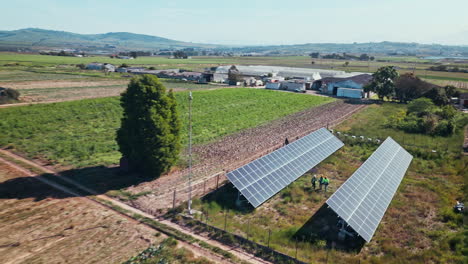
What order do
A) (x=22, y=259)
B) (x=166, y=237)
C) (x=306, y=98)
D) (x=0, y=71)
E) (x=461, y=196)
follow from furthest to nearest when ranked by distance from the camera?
(x=0, y=71)
(x=306, y=98)
(x=461, y=196)
(x=166, y=237)
(x=22, y=259)

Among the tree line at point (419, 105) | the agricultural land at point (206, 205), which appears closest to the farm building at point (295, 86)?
the tree line at point (419, 105)

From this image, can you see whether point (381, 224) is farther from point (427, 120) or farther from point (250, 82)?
point (250, 82)

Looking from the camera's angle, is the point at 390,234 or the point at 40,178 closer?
the point at 390,234

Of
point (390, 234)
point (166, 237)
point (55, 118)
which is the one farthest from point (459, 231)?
point (55, 118)

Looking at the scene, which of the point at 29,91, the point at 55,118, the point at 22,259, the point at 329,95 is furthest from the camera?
the point at 329,95

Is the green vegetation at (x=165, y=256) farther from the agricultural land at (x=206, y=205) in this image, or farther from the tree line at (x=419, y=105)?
the tree line at (x=419, y=105)

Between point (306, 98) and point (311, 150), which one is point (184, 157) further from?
point (306, 98)
